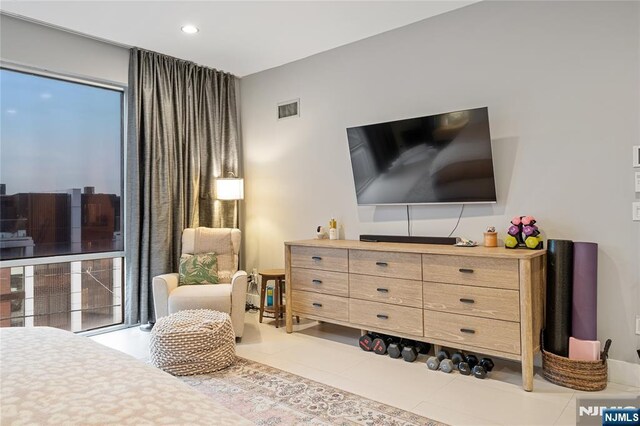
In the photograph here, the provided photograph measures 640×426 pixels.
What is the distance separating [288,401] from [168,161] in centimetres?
272

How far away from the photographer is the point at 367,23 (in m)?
3.47

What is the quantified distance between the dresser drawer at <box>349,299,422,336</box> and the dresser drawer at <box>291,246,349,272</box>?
317 millimetres

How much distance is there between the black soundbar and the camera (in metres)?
3.17

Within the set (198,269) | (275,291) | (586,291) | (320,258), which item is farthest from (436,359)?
(198,269)

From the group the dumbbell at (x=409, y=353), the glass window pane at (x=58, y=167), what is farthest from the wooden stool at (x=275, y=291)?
the glass window pane at (x=58, y=167)

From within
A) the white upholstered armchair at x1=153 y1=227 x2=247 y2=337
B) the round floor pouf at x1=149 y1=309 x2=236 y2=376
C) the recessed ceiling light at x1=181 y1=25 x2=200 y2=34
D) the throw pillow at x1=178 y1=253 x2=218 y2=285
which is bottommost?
the round floor pouf at x1=149 y1=309 x2=236 y2=376

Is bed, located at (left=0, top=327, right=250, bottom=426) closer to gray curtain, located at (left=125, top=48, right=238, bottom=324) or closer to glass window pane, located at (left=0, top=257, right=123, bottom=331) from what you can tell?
glass window pane, located at (left=0, top=257, right=123, bottom=331)

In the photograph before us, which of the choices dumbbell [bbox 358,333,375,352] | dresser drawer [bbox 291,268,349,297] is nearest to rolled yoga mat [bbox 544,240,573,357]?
dumbbell [bbox 358,333,375,352]

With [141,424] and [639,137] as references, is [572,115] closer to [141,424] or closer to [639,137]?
[639,137]

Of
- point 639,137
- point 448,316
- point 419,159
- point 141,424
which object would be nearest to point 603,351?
point 448,316

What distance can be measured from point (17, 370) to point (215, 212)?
3.42m

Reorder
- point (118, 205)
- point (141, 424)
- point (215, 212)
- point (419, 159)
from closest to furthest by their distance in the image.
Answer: point (141, 424)
point (419, 159)
point (118, 205)
point (215, 212)

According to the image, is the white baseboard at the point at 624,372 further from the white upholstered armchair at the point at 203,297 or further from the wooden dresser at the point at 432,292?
the white upholstered armchair at the point at 203,297

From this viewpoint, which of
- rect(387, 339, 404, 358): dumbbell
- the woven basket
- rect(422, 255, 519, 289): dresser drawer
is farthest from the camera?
rect(387, 339, 404, 358): dumbbell
